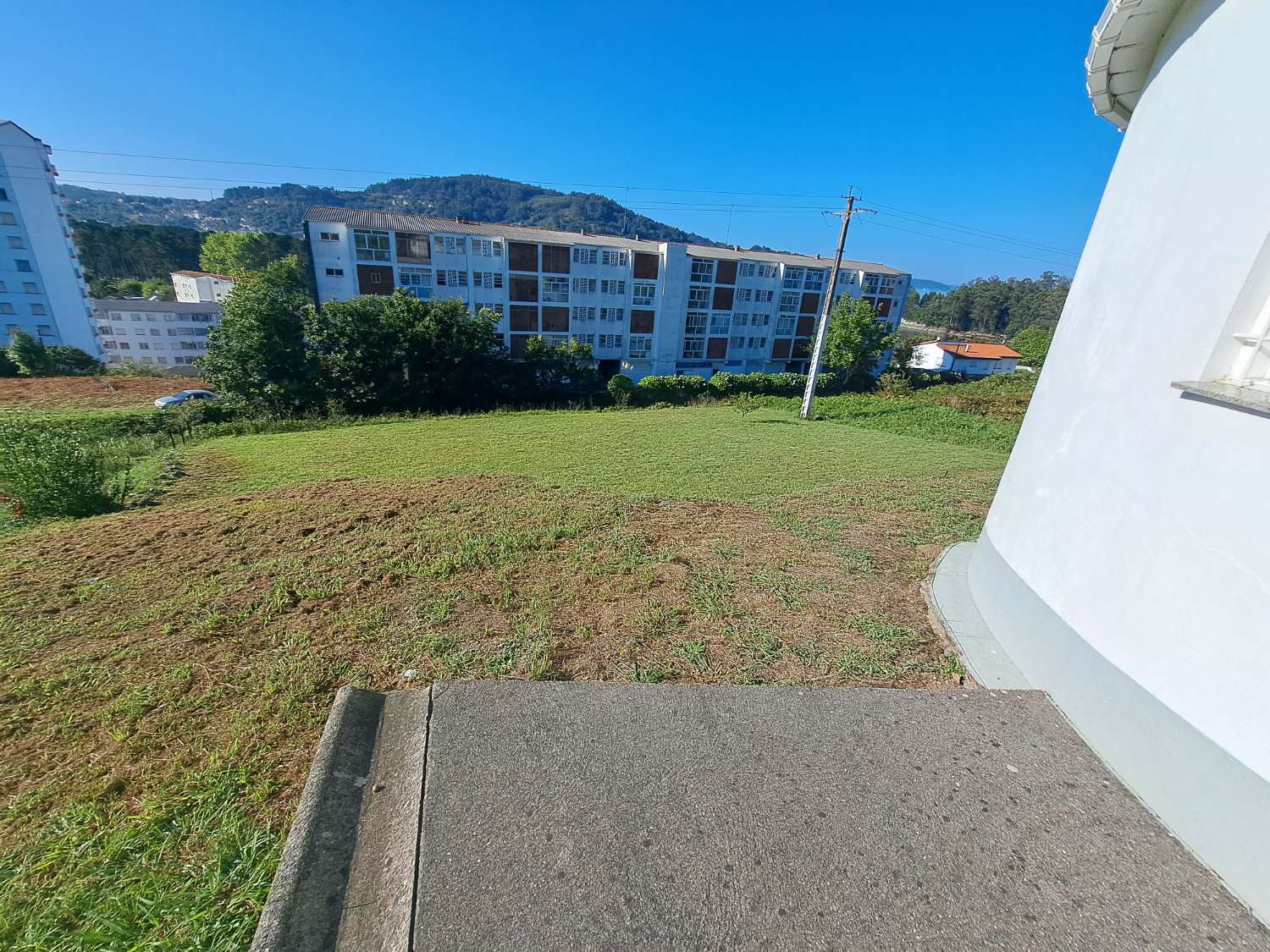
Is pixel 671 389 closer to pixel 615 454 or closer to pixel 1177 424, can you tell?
pixel 615 454

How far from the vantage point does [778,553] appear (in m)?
6.39

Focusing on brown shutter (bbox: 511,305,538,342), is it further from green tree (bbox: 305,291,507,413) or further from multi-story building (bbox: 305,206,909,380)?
green tree (bbox: 305,291,507,413)

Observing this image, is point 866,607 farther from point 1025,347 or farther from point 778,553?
point 1025,347

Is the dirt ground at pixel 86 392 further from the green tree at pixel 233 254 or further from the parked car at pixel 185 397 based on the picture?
the green tree at pixel 233 254

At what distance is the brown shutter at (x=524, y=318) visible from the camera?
35.7m

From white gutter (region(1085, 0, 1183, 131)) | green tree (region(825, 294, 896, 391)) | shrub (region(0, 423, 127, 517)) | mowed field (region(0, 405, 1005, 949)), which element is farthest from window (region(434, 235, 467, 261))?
white gutter (region(1085, 0, 1183, 131))

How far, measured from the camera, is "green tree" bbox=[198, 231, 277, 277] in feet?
205

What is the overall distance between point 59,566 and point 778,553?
7.70 metres

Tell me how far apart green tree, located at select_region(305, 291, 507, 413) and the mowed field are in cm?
1280

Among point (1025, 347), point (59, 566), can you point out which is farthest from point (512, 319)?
point (1025, 347)

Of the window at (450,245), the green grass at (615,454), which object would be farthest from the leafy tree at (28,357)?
the green grass at (615,454)

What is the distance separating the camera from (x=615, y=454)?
456 inches

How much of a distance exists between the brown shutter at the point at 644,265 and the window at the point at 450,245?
1192 centimetres

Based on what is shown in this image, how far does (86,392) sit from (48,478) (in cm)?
2353
